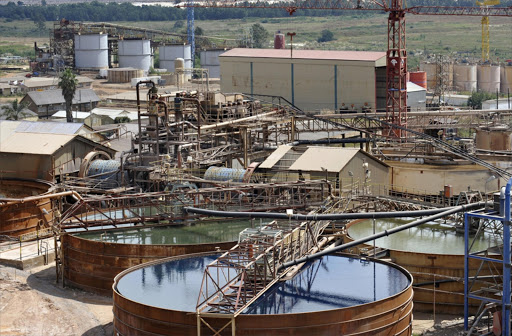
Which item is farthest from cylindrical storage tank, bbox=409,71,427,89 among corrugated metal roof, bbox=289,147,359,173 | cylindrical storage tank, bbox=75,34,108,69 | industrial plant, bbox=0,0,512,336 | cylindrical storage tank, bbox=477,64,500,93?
cylindrical storage tank, bbox=75,34,108,69

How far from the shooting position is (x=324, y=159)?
164 feet

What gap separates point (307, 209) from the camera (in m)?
44.1

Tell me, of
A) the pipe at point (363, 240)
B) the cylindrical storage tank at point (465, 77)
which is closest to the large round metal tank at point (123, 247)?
the pipe at point (363, 240)

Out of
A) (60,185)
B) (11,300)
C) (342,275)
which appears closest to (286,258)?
(342,275)

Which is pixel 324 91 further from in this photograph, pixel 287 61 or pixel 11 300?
pixel 11 300

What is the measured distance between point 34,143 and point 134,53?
304 feet

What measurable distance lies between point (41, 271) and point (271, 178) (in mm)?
13179

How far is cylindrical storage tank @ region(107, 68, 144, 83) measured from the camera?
454 ft

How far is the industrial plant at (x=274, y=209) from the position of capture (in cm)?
3306

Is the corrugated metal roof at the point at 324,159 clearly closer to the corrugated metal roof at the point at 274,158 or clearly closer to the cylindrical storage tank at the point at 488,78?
the corrugated metal roof at the point at 274,158

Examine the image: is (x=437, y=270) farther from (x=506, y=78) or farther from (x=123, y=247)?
(x=506, y=78)

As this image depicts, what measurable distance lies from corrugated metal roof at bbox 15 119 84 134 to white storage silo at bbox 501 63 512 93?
8952 centimetres

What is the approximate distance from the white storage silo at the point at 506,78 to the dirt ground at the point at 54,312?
10465cm

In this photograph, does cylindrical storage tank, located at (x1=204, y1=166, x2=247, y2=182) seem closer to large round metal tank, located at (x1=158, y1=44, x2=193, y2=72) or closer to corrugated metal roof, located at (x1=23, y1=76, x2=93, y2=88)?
corrugated metal roof, located at (x1=23, y1=76, x2=93, y2=88)
